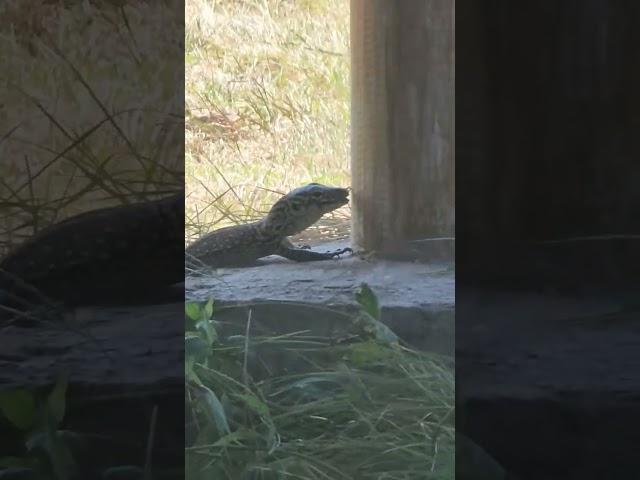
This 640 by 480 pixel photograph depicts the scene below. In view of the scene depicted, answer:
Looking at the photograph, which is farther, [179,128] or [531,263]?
[531,263]

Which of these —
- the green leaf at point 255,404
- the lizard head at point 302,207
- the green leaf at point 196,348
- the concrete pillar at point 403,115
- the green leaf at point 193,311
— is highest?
the concrete pillar at point 403,115

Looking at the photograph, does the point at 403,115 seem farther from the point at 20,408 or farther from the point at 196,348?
the point at 20,408

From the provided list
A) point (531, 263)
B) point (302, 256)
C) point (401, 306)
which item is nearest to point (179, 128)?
point (302, 256)

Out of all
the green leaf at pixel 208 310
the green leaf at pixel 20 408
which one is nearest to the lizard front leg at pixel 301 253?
the green leaf at pixel 208 310

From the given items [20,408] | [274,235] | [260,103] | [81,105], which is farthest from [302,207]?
[20,408]

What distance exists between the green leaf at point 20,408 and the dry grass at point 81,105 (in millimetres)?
238

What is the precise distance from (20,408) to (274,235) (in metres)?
0.50

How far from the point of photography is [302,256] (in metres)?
1.82

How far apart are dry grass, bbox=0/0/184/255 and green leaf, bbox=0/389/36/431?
0.24 metres

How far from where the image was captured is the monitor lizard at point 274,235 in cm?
176

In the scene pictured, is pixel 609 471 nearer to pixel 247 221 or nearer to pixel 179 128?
pixel 247 221

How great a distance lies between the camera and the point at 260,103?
1.77 metres

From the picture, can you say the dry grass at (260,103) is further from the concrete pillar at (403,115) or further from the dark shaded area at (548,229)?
the dark shaded area at (548,229)

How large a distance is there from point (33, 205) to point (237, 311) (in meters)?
0.38
